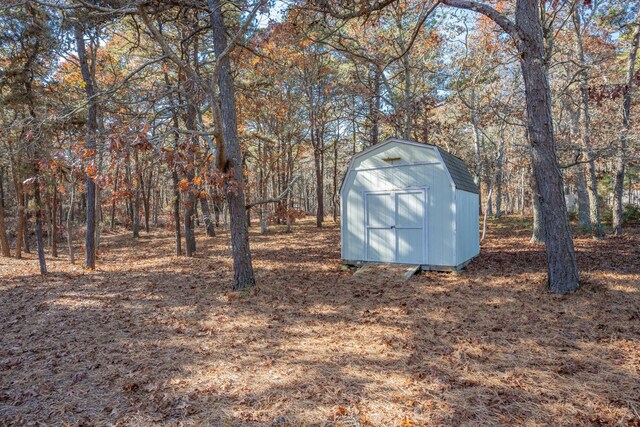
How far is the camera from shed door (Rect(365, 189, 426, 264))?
8305mm

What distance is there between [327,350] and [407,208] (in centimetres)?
512

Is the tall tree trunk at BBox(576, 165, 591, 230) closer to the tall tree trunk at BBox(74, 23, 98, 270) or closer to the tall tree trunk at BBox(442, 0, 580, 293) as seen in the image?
the tall tree trunk at BBox(442, 0, 580, 293)

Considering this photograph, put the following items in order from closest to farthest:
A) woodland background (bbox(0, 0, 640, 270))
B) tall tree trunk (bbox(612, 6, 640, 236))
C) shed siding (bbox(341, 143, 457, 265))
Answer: woodland background (bbox(0, 0, 640, 270)) < shed siding (bbox(341, 143, 457, 265)) < tall tree trunk (bbox(612, 6, 640, 236))

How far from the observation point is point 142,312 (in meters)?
5.79

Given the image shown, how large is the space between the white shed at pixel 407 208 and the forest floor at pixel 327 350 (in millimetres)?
737

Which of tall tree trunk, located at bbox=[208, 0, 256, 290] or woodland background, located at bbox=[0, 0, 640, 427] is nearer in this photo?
woodland background, located at bbox=[0, 0, 640, 427]

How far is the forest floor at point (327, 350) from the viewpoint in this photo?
289cm

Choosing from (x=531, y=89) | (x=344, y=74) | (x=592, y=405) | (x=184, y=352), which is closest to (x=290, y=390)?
(x=184, y=352)

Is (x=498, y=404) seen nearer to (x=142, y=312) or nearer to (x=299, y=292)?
(x=299, y=292)

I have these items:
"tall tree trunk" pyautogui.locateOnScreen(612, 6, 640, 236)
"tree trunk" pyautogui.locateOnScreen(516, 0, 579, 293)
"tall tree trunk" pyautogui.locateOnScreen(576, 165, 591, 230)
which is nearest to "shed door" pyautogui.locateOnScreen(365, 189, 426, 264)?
"tree trunk" pyautogui.locateOnScreen(516, 0, 579, 293)

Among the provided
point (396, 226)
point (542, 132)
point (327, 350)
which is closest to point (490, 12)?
point (542, 132)

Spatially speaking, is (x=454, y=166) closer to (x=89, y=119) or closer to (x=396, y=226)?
(x=396, y=226)

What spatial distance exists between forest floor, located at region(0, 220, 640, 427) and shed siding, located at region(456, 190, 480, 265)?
67 cm

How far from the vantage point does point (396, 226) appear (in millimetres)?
8539
